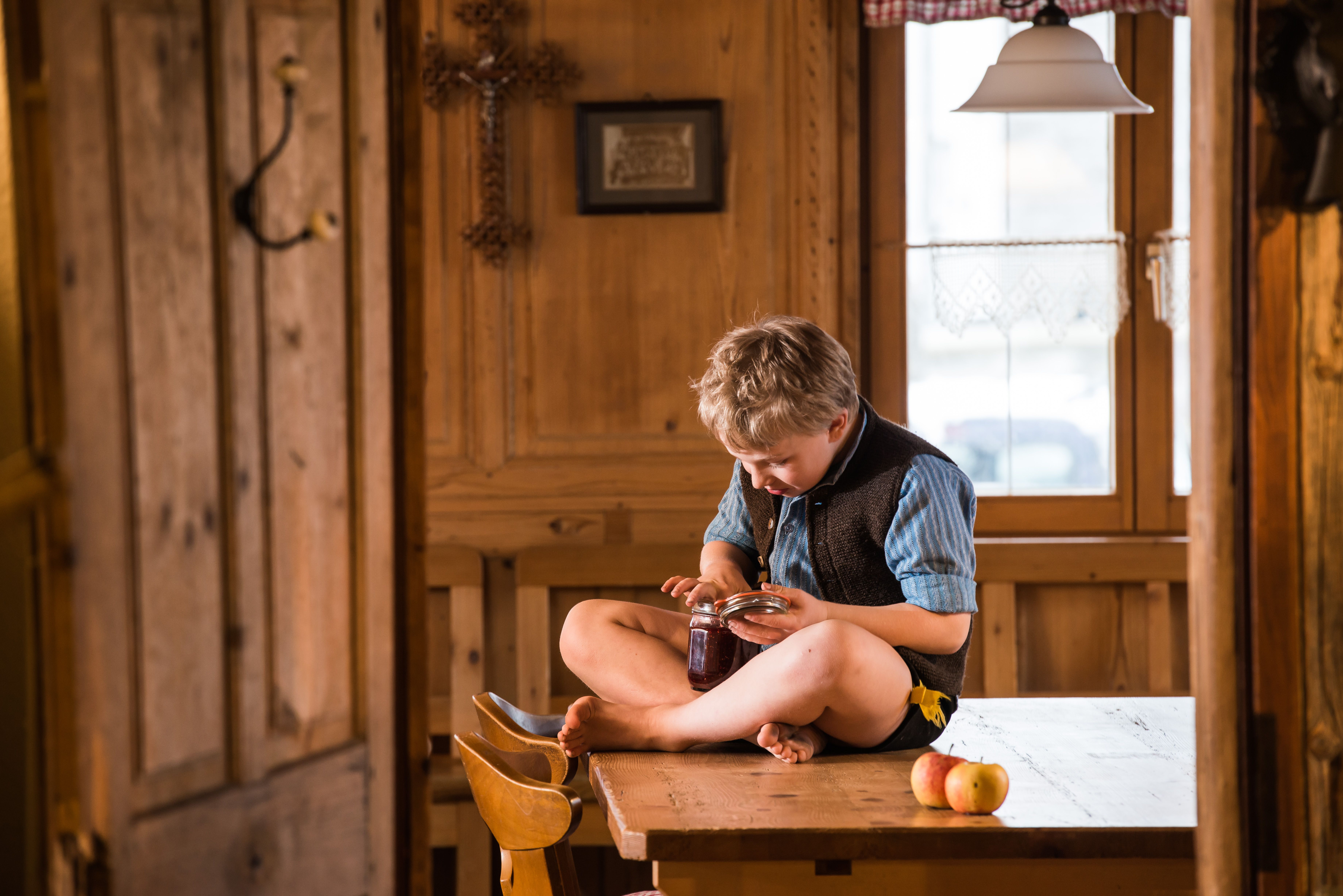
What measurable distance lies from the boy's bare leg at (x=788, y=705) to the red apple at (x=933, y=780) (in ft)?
0.58

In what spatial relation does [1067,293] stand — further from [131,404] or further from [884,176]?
[131,404]

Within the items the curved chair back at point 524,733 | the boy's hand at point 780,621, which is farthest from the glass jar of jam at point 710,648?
the curved chair back at point 524,733

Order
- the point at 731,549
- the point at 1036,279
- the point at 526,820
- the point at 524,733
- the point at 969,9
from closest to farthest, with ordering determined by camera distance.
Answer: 1. the point at 526,820
2. the point at 524,733
3. the point at 731,549
4. the point at 969,9
5. the point at 1036,279

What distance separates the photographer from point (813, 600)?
188 centimetres

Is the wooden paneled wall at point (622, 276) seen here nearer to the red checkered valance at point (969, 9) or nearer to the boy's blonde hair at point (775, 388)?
the red checkered valance at point (969, 9)

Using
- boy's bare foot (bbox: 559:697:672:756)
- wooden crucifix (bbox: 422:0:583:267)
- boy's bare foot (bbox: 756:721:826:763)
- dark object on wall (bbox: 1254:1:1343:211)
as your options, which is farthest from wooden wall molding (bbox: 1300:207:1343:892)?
wooden crucifix (bbox: 422:0:583:267)

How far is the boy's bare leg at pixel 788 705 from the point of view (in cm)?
179

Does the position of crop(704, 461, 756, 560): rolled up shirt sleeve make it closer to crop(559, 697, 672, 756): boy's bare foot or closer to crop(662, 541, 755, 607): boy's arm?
crop(662, 541, 755, 607): boy's arm

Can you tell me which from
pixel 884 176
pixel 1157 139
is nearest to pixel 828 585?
pixel 884 176

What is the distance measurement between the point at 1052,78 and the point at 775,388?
0.75 m

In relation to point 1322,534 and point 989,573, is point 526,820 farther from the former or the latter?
point 989,573

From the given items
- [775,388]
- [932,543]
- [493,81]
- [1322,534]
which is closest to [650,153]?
[493,81]

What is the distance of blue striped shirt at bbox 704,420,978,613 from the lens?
1.92m

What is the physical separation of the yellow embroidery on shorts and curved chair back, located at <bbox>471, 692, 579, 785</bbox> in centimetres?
54
